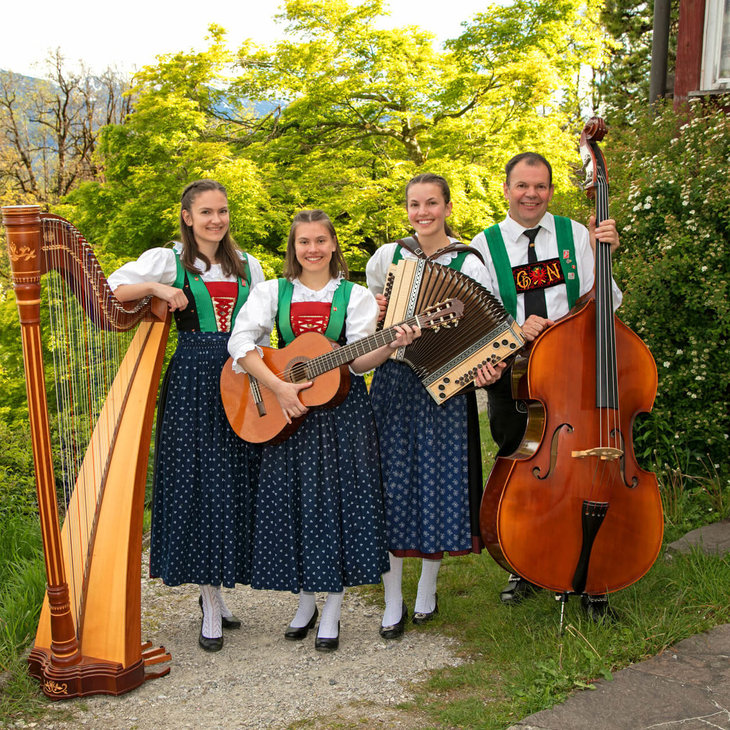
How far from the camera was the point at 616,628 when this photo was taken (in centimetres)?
312

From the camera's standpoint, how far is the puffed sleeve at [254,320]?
3154 mm

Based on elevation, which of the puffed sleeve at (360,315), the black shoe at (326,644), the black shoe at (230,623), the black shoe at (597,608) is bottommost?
the black shoe at (230,623)

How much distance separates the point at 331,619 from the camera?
11.1 ft

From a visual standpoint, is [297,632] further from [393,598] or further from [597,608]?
[597,608]

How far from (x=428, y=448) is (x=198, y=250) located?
1341mm

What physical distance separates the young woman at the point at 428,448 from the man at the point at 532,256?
15cm

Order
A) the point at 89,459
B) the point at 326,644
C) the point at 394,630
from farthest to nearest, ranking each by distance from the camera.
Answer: the point at 394,630 → the point at 326,644 → the point at 89,459

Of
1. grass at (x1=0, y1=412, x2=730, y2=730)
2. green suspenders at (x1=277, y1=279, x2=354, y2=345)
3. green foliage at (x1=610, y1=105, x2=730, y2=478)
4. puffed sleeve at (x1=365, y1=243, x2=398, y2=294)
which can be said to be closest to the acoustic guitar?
green suspenders at (x1=277, y1=279, x2=354, y2=345)

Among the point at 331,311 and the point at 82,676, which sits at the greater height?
the point at 331,311

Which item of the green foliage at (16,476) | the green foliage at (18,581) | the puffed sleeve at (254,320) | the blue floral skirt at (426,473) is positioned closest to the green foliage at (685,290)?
the blue floral skirt at (426,473)

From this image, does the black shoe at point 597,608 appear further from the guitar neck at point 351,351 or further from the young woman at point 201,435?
the young woman at point 201,435

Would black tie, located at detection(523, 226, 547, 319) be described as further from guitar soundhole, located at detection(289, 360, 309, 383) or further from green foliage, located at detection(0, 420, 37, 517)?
green foliage, located at detection(0, 420, 37, 517)

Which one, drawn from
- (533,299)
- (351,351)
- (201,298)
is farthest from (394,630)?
(201,298)

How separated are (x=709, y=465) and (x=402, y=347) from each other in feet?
8.32
